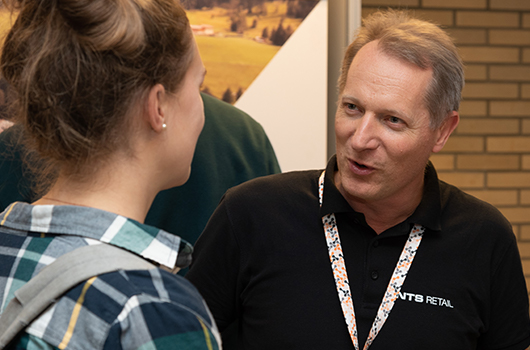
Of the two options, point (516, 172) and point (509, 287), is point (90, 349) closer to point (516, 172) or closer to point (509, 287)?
point (509, 287)

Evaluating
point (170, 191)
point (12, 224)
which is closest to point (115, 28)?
point (12, 224)

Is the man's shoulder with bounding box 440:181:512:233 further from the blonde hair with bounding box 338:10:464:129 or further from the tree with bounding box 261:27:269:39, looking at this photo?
the tree with bounding box 261:27:269:39

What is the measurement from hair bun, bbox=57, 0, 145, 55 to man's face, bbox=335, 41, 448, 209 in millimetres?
795

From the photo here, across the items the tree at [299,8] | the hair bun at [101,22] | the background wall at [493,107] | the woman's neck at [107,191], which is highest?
the hair bun at [101,22]

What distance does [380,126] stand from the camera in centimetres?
146

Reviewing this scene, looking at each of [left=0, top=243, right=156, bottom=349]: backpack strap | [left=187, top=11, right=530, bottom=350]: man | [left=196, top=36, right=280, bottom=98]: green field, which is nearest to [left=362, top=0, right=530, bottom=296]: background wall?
[left=196, top=36, right=280, bottom=98]: green field

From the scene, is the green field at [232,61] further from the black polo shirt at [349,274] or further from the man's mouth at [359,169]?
the man's mouth at [359,169]

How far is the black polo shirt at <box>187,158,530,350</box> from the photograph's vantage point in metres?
1.39

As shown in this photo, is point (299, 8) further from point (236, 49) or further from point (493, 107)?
point (493, 107)

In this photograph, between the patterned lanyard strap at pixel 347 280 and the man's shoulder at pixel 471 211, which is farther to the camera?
the man's shoulder at pixel 471 211

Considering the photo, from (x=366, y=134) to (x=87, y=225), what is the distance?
865 millimetres

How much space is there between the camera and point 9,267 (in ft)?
2.49

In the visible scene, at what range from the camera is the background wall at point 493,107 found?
3289 mm

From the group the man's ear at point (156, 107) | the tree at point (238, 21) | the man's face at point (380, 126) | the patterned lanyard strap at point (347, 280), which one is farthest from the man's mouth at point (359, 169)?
the man's ear at point (156, 107)
